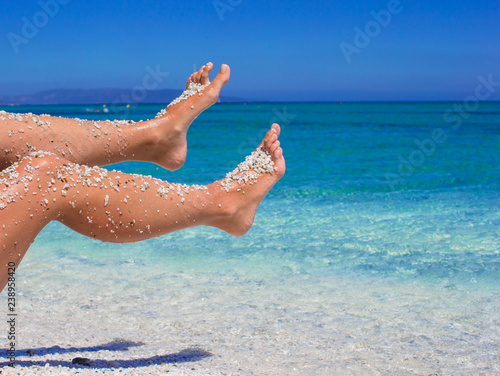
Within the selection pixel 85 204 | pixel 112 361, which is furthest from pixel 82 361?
pixel 85 204

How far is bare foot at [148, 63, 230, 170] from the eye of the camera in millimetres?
2264

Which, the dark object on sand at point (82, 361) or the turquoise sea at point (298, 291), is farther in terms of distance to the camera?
the turquoise sea at point (298, 291)

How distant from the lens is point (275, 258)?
329 cm

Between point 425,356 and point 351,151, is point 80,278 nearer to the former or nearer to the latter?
point 425,356

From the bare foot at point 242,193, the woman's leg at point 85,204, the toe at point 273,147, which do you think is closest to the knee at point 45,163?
the woman's leg at point 85,204

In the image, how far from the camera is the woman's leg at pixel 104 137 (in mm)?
1632

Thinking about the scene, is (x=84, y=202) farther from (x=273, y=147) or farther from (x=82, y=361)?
(x=273, y=147)

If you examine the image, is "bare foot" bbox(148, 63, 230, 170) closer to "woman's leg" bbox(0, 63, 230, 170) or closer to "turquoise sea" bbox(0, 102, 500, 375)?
"woman's leg" bbox(0, 63, 230, 170)

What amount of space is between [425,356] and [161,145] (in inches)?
55.1

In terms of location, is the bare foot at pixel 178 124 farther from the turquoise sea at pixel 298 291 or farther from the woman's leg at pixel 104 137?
the turquoise sea at pixel 298 291

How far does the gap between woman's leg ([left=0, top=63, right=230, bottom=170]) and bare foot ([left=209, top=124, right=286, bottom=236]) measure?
0.46m

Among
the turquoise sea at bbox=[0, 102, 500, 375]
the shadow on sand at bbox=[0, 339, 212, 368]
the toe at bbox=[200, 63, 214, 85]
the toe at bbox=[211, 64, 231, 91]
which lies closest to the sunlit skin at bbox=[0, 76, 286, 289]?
the shadow on sand at bbox=[0, 339, 212, 368]

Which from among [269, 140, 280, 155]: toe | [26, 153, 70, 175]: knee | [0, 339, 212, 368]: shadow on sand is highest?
[269, 140, 280, 155]: toe

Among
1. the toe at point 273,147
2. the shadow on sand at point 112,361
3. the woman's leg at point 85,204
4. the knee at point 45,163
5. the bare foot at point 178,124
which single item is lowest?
the shadow on sand at point 112,361
